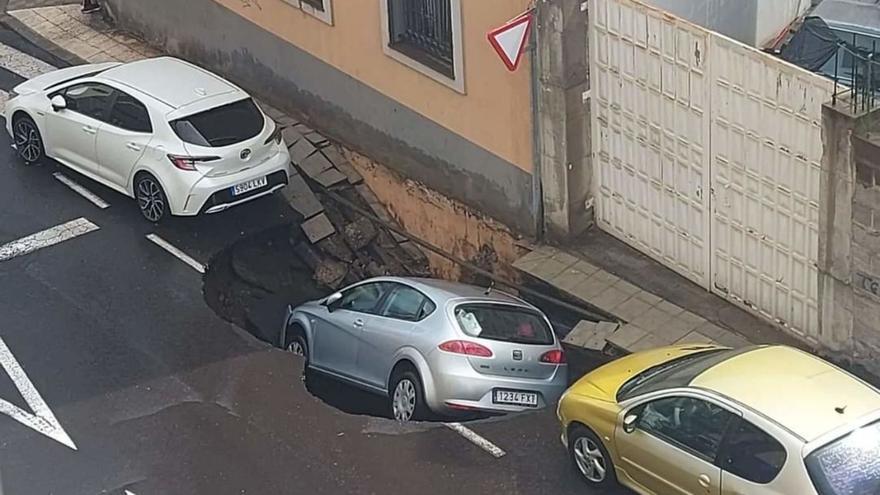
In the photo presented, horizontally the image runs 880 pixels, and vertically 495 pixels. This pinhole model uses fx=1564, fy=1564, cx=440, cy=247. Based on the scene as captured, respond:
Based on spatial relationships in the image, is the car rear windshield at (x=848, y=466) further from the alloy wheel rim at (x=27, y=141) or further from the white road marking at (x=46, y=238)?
the alloy wheel rim at (x=27, y=141)

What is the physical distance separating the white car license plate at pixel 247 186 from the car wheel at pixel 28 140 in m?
2.92

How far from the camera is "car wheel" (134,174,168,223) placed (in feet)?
59.9

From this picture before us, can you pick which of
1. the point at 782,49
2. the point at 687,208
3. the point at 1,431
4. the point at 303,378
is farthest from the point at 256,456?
the point at 782,49

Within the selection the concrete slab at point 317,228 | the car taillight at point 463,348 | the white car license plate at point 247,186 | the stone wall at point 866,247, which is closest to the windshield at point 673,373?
the stone wall at point 866,247

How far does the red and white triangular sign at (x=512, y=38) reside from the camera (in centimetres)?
1656

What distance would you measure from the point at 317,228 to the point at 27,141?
386 centimetres

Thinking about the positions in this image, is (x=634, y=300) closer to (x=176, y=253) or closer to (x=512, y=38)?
(x=512, y=38)

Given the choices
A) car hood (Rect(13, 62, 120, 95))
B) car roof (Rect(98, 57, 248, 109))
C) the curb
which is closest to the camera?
car roof (Rect(98, 57, 248, 109))

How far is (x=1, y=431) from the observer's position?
14.8 metres

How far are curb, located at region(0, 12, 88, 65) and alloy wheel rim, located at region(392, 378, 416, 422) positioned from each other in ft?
31.5

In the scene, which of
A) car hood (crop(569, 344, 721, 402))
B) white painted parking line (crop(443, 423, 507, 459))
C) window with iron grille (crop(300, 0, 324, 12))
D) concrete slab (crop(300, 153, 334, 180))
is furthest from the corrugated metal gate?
window with iron grille (crop(300, 0, 324, 12))

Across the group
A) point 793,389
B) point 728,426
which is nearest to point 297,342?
point 728,426

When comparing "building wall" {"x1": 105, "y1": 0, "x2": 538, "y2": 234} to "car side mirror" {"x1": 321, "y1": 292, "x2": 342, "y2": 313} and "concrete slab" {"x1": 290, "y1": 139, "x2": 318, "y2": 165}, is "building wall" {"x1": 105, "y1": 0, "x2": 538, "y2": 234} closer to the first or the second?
"concrete slab" {"x1": 290, "y1": 139, "x2": 318, "y2": 165}

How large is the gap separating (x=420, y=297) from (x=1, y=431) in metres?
4.19
